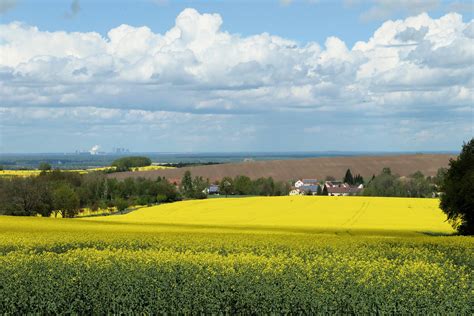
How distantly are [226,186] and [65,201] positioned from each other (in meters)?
52.6

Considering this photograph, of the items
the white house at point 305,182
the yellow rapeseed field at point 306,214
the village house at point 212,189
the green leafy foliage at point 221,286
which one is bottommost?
the village house at point 212,189

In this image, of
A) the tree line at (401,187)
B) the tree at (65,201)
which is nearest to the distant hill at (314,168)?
the tree line at (401,187)

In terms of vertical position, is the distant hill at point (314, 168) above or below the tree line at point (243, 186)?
above

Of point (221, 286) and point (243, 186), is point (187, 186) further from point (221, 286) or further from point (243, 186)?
point (221, 286)

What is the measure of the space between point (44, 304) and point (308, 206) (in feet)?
204

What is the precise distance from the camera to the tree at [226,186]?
144 metres

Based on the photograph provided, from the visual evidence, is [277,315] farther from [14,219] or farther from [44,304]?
[14,219]

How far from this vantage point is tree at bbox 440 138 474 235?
50188 mm

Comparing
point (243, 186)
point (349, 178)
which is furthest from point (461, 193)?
point (349, 178)

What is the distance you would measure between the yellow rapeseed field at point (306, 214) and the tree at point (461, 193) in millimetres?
2923

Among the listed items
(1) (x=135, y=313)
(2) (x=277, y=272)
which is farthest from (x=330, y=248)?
(1) (x=135, y=313)

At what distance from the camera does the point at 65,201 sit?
99188 millimetres

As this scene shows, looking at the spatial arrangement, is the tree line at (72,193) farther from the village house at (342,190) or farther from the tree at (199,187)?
the village house at (342,190)

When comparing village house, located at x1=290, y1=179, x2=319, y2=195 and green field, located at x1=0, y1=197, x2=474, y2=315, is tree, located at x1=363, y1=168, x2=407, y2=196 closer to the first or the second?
village house, located at x1=290, y1=179, x2=319, y2=195
